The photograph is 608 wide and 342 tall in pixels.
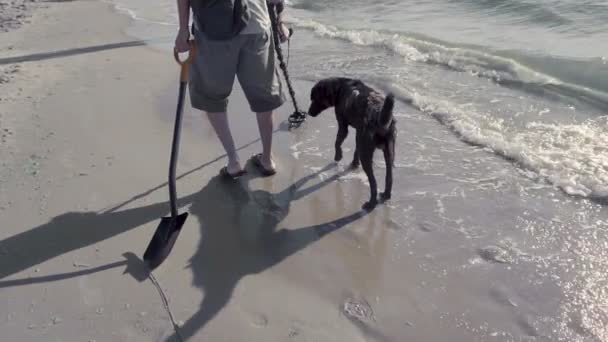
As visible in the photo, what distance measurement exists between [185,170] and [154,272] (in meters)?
1.37

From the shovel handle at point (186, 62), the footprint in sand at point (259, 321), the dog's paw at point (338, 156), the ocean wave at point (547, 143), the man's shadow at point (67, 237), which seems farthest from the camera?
the dog's paw at point (338, 156)

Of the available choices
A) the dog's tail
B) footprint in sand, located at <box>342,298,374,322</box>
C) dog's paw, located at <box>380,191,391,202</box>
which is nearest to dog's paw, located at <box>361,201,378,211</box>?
dog's paw, located at <box>380,191,391,202</box>

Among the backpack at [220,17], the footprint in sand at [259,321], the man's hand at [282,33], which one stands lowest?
the footprint in sand at [259,321]

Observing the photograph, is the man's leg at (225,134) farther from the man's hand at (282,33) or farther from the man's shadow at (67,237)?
the man's hand at (282,33)

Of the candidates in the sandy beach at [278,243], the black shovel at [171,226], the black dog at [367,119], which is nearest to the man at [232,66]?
the black shovel at [171,226]

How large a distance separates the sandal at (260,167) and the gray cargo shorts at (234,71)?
0.60 meters

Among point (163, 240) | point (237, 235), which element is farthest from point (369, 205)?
point (163, 240)

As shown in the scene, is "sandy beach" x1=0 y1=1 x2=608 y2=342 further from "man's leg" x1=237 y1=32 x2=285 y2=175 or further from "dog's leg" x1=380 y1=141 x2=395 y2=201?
"man's leg" x1=237 y1=32 x2=285 y2=175

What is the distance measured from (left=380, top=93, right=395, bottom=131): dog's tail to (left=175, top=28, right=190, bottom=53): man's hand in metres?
1.35

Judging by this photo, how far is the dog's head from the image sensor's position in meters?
4.18

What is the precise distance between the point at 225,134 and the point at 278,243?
105 centimetres

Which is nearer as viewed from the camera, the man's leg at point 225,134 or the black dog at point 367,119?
the black dog at point 367,119

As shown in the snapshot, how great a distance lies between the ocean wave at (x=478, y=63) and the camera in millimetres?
6035

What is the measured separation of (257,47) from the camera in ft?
11.4
